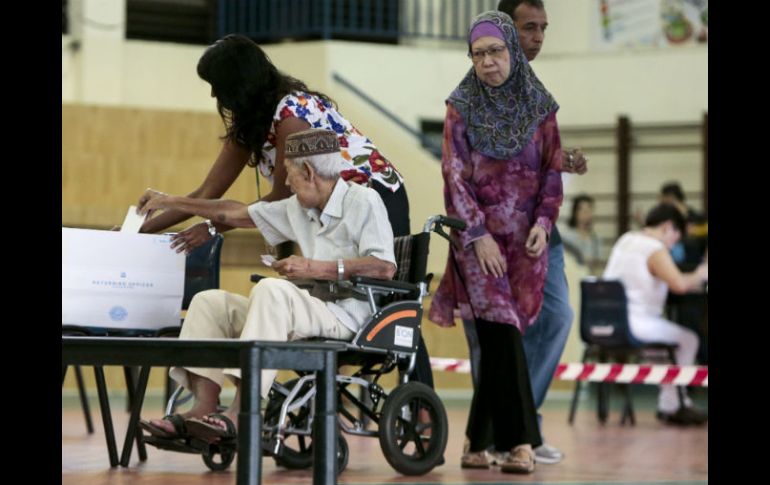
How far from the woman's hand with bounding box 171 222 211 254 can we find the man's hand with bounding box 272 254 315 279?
0.64ft

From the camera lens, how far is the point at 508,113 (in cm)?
430

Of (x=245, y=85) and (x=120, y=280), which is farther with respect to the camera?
(x=245, y=85)

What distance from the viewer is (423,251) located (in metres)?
4.07

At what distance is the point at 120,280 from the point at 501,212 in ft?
4.14

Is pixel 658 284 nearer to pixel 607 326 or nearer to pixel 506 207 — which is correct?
pixel 607 326

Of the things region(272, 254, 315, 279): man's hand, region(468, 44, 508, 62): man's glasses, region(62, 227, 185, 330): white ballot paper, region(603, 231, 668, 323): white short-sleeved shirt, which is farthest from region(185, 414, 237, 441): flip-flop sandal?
→ region(603, 231, 668, 323): white short-sleeved shirt

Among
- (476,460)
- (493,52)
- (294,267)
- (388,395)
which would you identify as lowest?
(476,460)

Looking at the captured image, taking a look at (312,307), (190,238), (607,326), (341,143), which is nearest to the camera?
(190,238)

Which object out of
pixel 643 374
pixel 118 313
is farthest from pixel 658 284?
pixel 118 313

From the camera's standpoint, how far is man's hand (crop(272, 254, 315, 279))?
3.67 m

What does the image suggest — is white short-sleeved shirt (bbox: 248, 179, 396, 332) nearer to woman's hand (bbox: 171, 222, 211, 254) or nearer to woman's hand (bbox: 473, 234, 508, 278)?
woman's hand (bbox: 171, 222, 211, 254)

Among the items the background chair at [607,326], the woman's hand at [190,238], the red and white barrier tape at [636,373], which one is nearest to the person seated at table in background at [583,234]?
the background chair at [607,326]

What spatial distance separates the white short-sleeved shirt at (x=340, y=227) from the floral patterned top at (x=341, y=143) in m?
0.18
